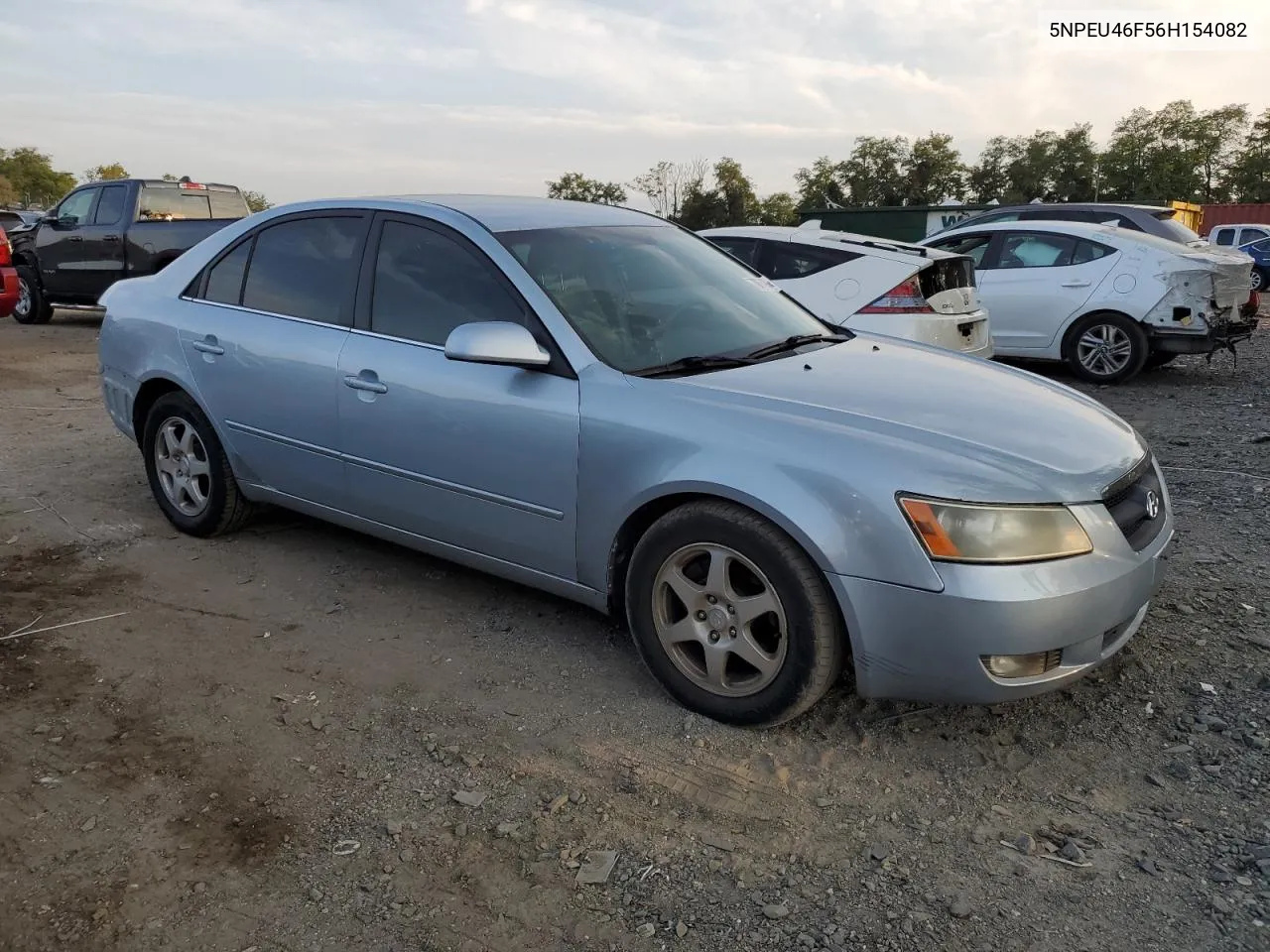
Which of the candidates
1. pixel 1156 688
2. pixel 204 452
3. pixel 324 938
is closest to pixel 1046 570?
pixel 1156 688

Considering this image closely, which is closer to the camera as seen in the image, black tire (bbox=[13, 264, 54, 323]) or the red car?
the red car

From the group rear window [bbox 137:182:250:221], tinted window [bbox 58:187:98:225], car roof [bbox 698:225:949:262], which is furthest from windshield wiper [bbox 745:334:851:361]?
tinted window [bbox 58:187:98:225]

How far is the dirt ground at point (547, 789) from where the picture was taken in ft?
7.68

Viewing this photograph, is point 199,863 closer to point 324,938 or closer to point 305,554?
point 324,938

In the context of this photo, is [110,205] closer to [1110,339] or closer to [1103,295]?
[1103,295]

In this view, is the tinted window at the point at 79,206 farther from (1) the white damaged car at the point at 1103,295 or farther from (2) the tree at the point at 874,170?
(2) the tree at the point at 874,170

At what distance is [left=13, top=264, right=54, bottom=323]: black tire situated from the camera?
46.3ft

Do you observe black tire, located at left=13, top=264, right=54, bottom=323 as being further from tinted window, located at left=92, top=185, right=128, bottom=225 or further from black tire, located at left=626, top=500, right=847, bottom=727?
black tire, located at left=626, top=500, right=847, bottom=727

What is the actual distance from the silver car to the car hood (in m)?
0.01

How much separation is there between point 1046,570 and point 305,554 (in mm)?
3347

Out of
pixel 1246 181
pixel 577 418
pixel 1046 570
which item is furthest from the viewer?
pixel 1246 181

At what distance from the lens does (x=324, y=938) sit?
228 cm

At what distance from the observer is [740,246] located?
25.7 ft

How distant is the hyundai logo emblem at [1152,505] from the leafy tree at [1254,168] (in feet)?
198
